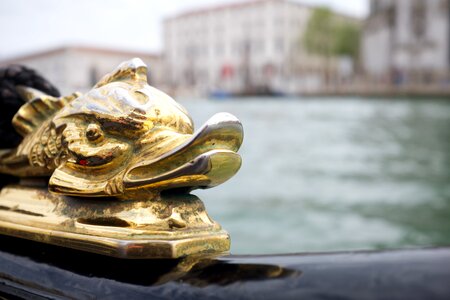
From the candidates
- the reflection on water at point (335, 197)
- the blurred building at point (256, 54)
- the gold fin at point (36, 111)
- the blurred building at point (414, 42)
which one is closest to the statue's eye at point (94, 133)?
the gold fin at point (36, 111)

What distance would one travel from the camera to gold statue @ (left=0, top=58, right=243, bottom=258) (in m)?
0.47

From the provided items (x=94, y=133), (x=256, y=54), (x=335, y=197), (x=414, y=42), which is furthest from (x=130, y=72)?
(x=256, y=54)

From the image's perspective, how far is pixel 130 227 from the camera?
48cm

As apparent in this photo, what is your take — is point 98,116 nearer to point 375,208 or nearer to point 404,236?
point 404,236

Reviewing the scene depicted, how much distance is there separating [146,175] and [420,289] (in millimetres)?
235

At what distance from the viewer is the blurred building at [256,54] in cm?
2978

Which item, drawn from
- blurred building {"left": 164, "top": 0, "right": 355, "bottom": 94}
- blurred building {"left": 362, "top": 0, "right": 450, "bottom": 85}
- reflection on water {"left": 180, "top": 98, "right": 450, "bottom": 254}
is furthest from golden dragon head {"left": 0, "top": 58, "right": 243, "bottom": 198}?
blurred building {"left": 164, "top": 0, "right": 355, "bottom": 94}

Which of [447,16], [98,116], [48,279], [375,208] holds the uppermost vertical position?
[447,16]

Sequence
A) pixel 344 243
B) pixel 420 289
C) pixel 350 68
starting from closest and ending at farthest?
1. pixel 420 289
2. pixel 344 243
3. pixel 350 68

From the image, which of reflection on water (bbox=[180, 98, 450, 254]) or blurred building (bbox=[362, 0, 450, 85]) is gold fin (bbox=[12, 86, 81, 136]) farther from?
blurred building (bbox=[362, 0, 450, 85])

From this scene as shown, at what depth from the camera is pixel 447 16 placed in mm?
23406

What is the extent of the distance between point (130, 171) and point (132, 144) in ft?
0.10

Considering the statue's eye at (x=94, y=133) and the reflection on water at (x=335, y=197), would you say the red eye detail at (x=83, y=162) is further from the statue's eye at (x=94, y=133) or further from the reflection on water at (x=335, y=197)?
the reflection on water at (x=335, y=197)

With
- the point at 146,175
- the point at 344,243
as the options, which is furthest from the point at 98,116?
the point at 344,243
